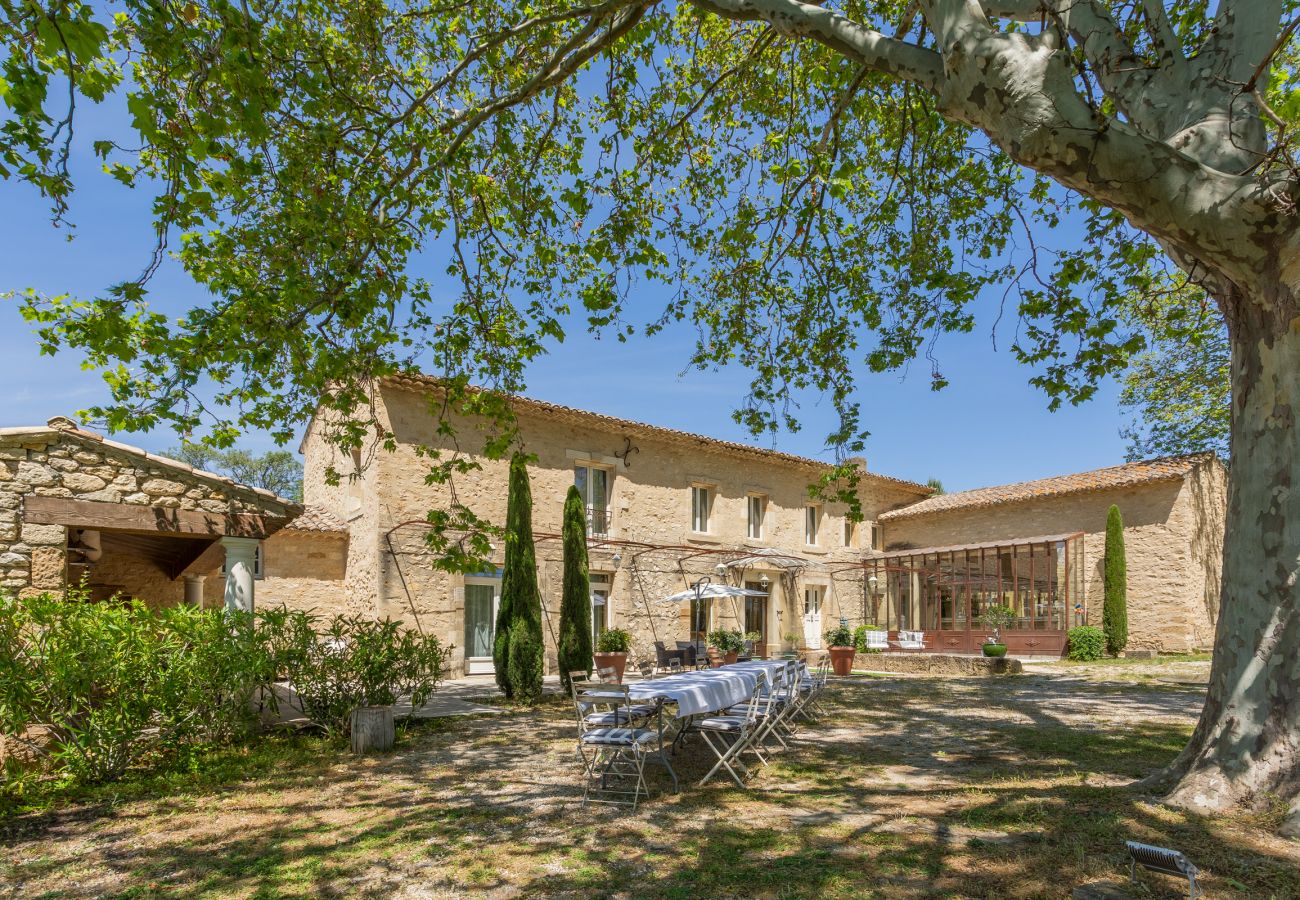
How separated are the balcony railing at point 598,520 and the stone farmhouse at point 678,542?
5 centimetres

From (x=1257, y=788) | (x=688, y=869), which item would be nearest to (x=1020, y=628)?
(x=1257, y=788)

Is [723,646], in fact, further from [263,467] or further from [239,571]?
[263,467]

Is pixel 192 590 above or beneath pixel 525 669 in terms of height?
above

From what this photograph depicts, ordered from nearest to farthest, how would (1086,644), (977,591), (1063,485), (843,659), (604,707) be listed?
(604,707)
(843,659)
(1086,644)
(1063,485)
(977,591)

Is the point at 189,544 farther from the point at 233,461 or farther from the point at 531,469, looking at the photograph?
the point at 233,461

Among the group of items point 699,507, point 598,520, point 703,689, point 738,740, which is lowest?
point 738,740

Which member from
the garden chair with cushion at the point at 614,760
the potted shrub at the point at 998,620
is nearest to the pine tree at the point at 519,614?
the garden chair with cushion at the point at 614,760

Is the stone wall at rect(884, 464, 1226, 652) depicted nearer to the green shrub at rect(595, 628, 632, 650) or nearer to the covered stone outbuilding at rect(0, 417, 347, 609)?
the green shrub at rect(595, 628, 632, 650)

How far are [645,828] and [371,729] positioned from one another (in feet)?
11.2


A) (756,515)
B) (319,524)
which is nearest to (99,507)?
(319,524)

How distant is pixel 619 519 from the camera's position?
15.5 metres

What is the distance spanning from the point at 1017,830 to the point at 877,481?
1759 centimetres

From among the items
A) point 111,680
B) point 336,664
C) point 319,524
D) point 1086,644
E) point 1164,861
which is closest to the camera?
point 1164,861

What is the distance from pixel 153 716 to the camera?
589cm
